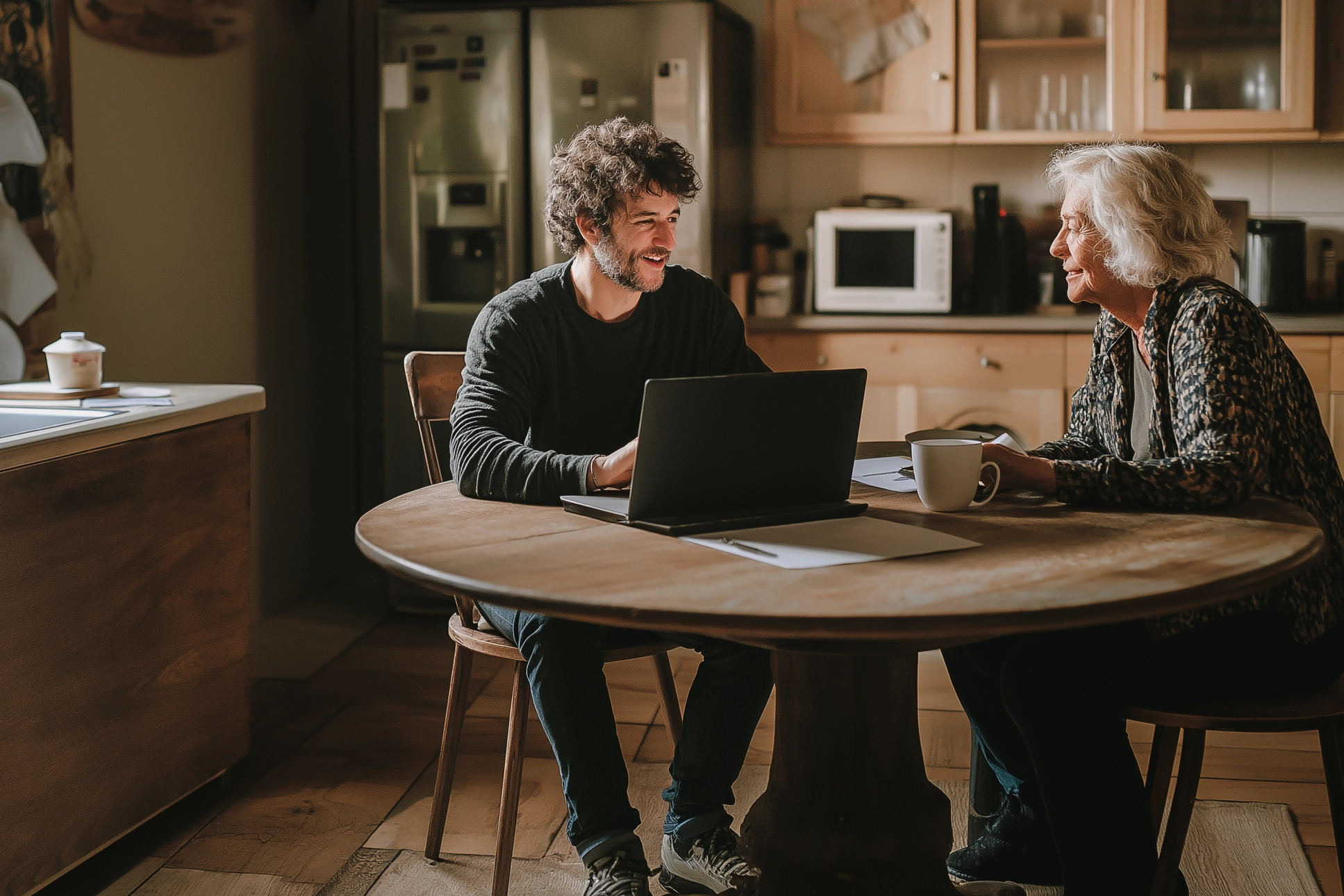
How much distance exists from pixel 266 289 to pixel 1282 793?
108 inches

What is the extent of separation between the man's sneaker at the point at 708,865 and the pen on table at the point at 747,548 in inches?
26.0

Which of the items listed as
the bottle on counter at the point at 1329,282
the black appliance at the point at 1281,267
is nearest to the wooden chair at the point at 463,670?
the black appliance at the point at 1281,267

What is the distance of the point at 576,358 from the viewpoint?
1.99m

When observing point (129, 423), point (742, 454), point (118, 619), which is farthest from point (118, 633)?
point (742, 454)

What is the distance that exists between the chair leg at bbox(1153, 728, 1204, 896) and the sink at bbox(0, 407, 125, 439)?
162 cm

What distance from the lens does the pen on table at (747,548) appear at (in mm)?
1243


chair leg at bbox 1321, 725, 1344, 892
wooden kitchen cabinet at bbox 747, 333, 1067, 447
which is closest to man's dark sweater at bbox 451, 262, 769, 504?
chair leg at bbox 1321, 725, 1344, 892

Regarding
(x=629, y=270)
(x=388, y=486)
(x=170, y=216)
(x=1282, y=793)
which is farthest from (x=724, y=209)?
(x=1282, y=793)

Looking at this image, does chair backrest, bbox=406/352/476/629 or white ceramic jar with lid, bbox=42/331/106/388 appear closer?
chair backrest, bbox=406/352/476/629

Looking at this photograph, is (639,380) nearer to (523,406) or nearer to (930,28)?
(523,406)

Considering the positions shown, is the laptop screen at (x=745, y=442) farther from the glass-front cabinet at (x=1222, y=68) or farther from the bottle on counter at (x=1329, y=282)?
the bottle on counter at (x=1329, y=282)

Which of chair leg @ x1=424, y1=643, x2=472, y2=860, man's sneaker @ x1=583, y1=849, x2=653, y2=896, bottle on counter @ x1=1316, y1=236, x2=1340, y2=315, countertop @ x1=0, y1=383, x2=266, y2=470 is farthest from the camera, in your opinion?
bottle on counter @ x1=1316, y1=236, x2=1340, y2=315

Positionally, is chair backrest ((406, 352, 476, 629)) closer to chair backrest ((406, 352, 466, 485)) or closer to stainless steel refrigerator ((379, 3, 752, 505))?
chair backrest ((406, 352, 466, 485))

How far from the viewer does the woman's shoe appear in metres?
1.90
